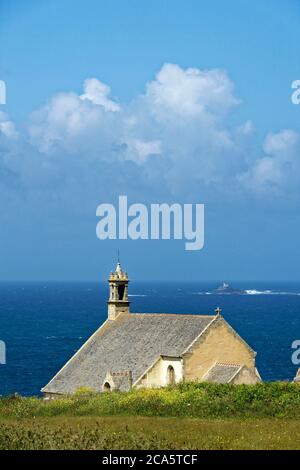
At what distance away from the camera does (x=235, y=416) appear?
3719 centimetres

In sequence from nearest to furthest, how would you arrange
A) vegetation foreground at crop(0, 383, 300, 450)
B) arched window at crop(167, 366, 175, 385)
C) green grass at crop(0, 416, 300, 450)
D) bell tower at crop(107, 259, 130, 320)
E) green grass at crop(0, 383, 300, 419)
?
1. green grass at crop(0, 416, 300, 450)
2. vegetation foreground at crop(0, 383, 300, 450)
3. green grass at crop(0, 383, 300, 419)
4. arched window at crop(167, 366, 175, 385)
5. bell tower at crop(107, 259, 130, 320)

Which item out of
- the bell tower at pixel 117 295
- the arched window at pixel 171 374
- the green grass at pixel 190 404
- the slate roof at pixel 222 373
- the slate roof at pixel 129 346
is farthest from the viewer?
the bell tower at pixel 117 295

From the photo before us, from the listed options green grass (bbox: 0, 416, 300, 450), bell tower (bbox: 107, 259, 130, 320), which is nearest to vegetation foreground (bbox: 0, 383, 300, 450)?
green grass (bbox: 0, 416, 300, 450)

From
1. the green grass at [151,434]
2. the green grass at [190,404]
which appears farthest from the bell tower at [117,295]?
the green grass at [151,434]

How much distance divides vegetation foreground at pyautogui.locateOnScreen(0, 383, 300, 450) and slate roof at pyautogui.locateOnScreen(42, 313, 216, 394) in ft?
19.9

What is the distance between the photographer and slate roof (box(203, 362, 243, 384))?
49.3 meters

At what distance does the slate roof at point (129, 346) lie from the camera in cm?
5244

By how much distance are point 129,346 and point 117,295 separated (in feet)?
20.4

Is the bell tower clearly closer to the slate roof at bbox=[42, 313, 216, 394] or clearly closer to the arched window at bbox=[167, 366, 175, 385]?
the slate roof at bbox=[42, 313, 216, 394]

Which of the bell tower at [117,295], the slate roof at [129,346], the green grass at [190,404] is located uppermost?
the bell tower at [117,295]

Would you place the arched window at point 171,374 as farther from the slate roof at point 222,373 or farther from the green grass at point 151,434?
the green grass at point 151,434

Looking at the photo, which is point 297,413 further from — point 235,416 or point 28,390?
point 28,390

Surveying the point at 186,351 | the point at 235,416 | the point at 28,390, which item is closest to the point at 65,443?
the point at 235,416

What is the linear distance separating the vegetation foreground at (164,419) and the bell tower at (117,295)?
12.8m
